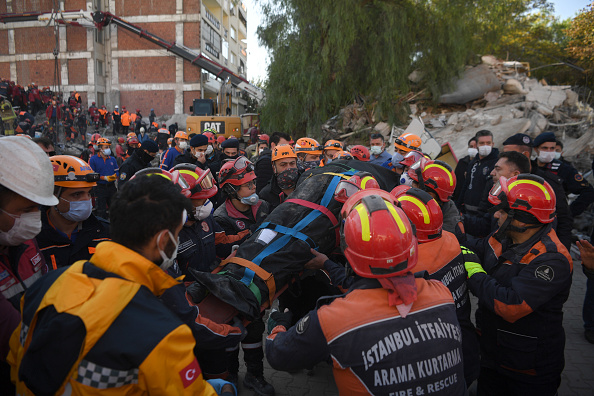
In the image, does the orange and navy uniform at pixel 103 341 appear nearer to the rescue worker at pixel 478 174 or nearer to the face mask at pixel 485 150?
the rescue worker at pixel 478 174

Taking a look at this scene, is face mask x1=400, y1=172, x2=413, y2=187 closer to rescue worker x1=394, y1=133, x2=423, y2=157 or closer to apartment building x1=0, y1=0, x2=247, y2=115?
rescue worker x1=394, y1=133, x2=423, y2=157

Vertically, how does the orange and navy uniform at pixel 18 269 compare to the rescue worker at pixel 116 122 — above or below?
below

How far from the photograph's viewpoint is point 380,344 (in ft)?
5.16

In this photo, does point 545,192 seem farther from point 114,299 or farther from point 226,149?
point 226,149

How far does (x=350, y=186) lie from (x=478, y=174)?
3.39 m

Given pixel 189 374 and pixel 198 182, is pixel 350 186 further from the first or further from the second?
pixel 189 374

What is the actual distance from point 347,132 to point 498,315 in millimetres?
12471

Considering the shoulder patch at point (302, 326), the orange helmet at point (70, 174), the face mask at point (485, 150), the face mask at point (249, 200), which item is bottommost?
the shoulder patch at point (302, 326)

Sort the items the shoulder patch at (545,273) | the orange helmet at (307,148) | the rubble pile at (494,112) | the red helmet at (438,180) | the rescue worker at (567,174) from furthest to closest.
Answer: the rubble pile at (494,112) < the orange helmet at (307,148) < the rescue worker at (567,174) < the red helmet at (438,180) < the shoulder patch at (545,273)

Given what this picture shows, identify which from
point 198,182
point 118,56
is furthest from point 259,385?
point 118,56

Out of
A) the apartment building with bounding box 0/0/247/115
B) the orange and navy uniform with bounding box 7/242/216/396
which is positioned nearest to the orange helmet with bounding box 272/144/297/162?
the orange and navy uniform with bounding box 7/242/216/396

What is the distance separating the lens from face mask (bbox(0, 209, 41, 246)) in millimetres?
1854

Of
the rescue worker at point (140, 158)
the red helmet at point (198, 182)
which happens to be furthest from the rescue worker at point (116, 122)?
the red helmet at point (198, 182)

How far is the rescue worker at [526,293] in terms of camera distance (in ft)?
7.47
